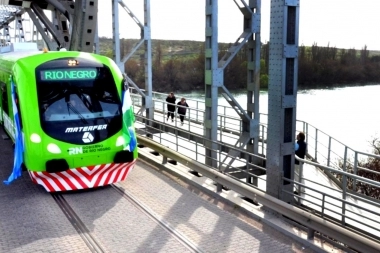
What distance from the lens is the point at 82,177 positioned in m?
9.24

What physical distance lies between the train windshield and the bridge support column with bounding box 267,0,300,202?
11.7 feet

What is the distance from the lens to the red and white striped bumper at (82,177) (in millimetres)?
8867

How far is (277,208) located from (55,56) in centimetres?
568

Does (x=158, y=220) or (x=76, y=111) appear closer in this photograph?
(x=158, y=220)

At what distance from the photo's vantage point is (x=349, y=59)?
6675 centimetres

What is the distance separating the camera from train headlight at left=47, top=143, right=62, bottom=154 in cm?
874

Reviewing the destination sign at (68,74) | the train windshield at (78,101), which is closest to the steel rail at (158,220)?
the train windshield at (78,101)

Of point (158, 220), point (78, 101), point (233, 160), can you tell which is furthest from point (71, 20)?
point (158, 220)

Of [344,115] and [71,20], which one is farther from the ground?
[71,20]

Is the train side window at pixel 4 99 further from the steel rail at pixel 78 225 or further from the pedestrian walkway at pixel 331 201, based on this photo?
the pedestrian walkway at pixel 331 201

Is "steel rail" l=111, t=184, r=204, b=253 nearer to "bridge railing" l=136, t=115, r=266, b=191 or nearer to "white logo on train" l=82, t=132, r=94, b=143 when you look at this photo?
"white logo on train" l=82, t=132, r=94, b=143

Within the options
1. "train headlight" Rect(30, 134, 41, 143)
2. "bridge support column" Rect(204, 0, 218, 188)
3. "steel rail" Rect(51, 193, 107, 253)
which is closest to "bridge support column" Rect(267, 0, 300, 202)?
"bridge support column" Rect(204, 0, 218, 188)

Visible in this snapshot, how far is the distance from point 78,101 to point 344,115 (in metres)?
24.9

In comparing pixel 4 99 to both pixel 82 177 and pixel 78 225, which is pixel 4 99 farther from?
pixel 78 225
